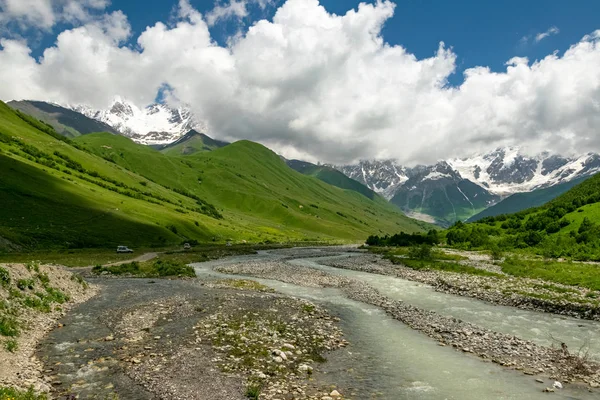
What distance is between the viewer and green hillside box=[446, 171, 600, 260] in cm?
8462

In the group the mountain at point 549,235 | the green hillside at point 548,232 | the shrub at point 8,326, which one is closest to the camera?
the shrub at point 8,326

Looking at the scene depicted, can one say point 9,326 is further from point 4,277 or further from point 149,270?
point 149,270

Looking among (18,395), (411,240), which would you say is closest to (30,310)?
(18,395)

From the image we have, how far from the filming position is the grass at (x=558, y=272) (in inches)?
1937

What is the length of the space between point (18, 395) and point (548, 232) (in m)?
119

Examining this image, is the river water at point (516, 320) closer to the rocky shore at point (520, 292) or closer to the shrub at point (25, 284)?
the rocky shore at point (520, 292)

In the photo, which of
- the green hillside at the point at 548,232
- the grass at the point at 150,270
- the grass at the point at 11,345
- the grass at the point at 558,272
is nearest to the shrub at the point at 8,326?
the grass at the point at 11,345

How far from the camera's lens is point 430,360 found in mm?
24094

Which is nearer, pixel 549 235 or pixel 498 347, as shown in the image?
pixel 498 347

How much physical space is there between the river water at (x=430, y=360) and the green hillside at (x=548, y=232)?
54819 millimetres

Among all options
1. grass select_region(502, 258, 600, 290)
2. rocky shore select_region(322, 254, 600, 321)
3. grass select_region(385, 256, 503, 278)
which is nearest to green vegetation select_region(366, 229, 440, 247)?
grass select_region(385, 256, 503, 278)

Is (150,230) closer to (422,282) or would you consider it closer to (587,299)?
(422,282)

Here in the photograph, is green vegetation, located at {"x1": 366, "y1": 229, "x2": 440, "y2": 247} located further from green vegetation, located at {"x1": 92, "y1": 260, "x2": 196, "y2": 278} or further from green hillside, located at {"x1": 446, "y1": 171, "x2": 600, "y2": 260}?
green vegetation, located at {"x1": 92, "y1": 260, "x2": 196, "y2": 278}

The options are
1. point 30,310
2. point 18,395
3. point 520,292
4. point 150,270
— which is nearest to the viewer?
point 18,395
